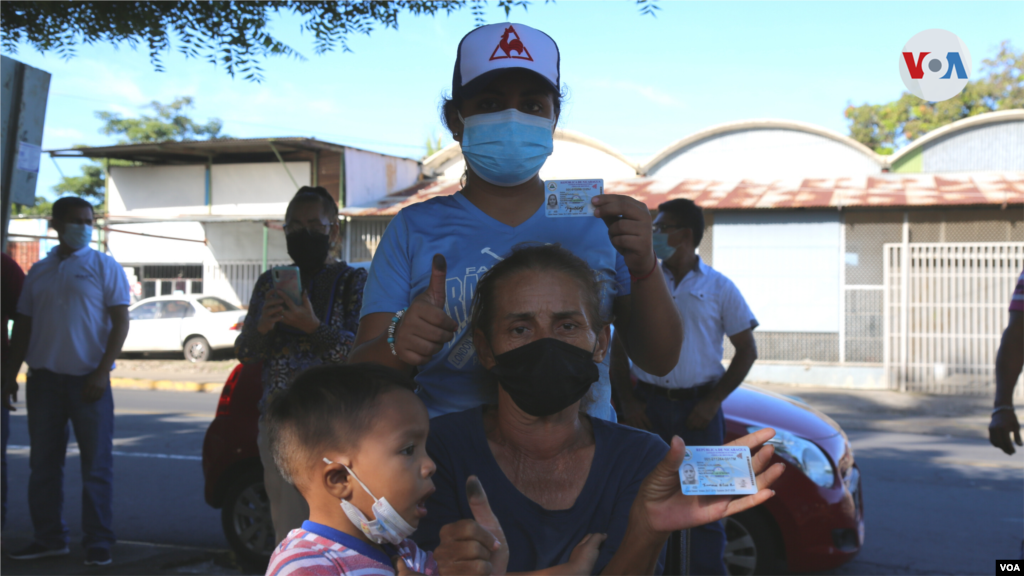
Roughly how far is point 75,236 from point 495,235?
4129mm

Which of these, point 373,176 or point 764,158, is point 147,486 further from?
point 764,158

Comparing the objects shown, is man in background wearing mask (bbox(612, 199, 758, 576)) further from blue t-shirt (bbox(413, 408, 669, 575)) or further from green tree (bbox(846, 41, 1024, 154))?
green tree (bbox(846, 41, 1024, 154))

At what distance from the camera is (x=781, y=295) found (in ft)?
47.9

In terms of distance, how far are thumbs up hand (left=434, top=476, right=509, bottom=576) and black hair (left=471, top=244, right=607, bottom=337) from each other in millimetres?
511

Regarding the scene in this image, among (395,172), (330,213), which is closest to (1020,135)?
(395,172)

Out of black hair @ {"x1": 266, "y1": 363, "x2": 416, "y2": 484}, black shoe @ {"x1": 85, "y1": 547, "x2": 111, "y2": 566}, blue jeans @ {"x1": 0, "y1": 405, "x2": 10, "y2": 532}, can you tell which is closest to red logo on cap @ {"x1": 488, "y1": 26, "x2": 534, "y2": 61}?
black hair @ {"x1": 266, "y1": 363, "x2": 416, "y2": 484}

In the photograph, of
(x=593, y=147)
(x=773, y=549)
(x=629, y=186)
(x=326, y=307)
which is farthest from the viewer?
(x=593, y=147)

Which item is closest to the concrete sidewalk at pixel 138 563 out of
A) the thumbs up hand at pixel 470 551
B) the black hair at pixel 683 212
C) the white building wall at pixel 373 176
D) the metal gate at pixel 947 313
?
the black hair at pixel 683 212

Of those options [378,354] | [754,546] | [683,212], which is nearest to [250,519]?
[754,546]

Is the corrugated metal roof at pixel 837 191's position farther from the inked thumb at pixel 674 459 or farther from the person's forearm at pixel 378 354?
the inked thumb at pixel 674 459

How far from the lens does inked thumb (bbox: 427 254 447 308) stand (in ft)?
5.95

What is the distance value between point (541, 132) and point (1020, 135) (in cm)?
Answer: 2107

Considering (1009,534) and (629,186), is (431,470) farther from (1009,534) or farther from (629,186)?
(629,186)

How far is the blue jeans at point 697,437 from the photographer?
12.8 feet
